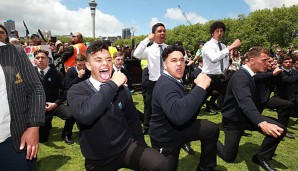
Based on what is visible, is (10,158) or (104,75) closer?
(10,158)

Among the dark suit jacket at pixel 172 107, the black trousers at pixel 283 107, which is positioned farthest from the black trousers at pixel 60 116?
the black trousers at pixel 283 107

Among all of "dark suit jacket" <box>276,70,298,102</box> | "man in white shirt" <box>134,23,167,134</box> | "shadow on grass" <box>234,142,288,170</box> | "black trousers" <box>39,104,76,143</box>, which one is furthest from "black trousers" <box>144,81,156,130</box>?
"dark suit jacket" <box>276,70,298,102</box>

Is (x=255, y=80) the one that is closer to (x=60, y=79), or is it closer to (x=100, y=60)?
(x=100, y=60)

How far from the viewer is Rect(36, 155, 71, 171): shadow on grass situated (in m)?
4.79

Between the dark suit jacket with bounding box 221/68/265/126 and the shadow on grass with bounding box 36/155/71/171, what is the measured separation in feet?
11.3

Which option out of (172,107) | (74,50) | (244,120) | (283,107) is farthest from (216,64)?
(74,50)

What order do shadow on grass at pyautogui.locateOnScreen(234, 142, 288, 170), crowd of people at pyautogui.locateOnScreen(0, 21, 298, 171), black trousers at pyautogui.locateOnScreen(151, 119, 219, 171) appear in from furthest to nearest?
shadow on grass at pyautogui.locateOnScreen(234, 142, 288, 170)
black trousers at pyautogui.locateOnScreen(151, 119, 219, 171)
crowd of people at pyautogui.locateOnScreen(0, 21, 298, 171)

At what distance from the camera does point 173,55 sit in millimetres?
3682

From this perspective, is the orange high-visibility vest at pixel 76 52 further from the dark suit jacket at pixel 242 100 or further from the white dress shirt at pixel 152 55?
the dark suit jacket at pixel 242 100

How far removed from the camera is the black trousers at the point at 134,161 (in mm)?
2896

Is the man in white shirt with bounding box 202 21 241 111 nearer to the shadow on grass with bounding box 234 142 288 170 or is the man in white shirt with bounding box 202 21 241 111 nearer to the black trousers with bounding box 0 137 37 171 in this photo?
the shadow on grass with bounding box 234 142 288 170

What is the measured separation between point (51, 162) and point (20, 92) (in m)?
3.12

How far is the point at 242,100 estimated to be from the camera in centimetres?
414

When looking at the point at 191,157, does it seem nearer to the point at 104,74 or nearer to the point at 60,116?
the point at 104,74
